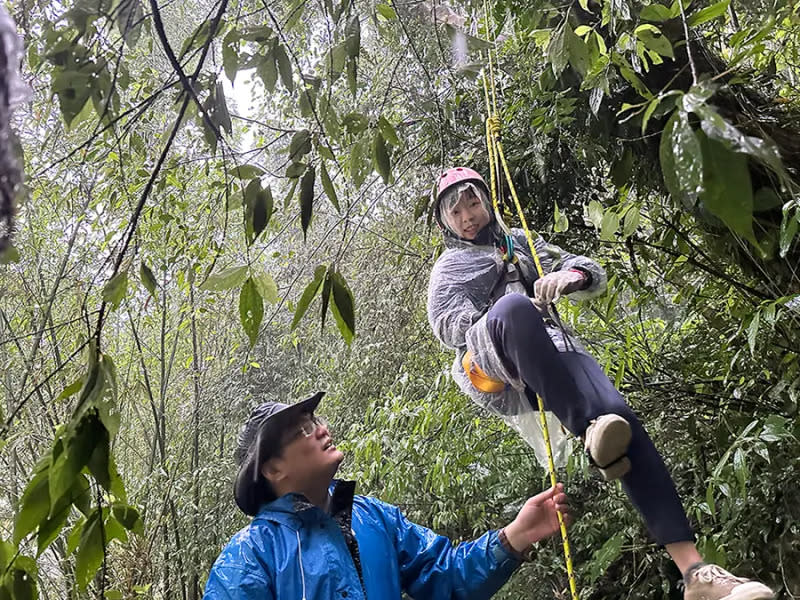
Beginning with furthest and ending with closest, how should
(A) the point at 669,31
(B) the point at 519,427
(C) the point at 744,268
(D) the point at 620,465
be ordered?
(C) the point at 744,268 < (A) the point at 669,31 < (B) the point at 519,427 < (D) the point at 620,465

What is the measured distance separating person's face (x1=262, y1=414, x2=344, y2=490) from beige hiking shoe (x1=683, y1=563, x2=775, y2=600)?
0.61m

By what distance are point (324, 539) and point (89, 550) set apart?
2.15 ft

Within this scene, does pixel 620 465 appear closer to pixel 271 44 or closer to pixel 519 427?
pixel 519 427

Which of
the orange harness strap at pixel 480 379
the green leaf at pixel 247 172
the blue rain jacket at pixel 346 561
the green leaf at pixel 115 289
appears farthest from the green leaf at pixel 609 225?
the green leaf at pixel 115 289

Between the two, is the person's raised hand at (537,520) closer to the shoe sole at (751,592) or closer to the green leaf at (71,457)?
the shoe sole at (751,592)

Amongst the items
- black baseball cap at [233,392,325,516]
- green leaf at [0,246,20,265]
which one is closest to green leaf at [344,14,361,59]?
green leaf at [0,246,20,265]

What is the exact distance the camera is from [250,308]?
641 millimetres

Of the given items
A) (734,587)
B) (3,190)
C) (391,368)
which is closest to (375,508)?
(734,587)

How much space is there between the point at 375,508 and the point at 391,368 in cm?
172

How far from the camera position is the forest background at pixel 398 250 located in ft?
2.06

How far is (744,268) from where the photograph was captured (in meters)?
1.82

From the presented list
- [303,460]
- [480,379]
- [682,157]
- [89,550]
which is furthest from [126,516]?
[480,379]

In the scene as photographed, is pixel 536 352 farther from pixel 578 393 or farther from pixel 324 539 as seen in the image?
pixel 324 539

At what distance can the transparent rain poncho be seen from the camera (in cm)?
139
